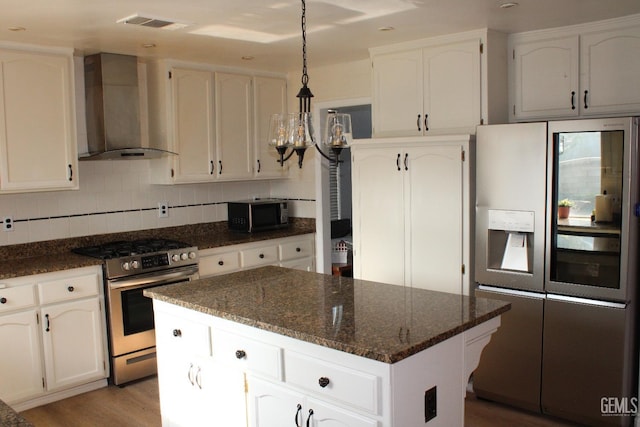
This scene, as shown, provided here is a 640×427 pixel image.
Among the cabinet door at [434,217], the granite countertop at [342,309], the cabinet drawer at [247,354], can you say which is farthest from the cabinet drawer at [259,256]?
Answer: the cabinet drawer at [247,354]

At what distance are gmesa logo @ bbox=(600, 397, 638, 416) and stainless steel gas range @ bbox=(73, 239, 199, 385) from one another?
9.50 feet

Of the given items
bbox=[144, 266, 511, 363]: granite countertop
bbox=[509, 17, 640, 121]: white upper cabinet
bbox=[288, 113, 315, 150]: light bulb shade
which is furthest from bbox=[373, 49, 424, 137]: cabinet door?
bbox=[288, 113, 315, 150]: light bulb shade

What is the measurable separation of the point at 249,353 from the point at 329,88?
3.13 meters

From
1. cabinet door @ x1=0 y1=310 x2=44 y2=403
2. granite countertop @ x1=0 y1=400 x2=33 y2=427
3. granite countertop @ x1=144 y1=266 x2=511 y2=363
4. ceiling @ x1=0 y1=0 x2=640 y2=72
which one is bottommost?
cabinet door @ x1=0 y1=310 x2=44 y2=403

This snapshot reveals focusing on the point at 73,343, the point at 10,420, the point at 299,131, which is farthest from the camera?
the point at 73,343

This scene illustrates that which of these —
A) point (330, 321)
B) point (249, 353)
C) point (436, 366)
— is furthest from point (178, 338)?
point (436, 366)

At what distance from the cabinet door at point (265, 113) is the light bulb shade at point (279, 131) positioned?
249cm

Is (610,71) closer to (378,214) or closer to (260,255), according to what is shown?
(378,214)

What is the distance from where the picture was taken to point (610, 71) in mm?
3551

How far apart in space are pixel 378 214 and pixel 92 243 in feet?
7.30

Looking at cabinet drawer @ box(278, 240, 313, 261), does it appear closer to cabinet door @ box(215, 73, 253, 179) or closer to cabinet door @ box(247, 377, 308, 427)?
cabinet door @ box(215, 73, 253, 179)

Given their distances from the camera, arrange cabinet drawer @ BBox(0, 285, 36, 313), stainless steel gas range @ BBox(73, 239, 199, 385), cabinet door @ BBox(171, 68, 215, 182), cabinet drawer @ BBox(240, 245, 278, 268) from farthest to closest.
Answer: cabinet drawer @ BBox(240, 245, 278, 268) < cabinet door @ BBox(171, 68, 215, 182) < stainless steel gas range @ BBox(73, 239, 199, 385) < cabinet drawer @ BBox(0, 285, 36, 313)

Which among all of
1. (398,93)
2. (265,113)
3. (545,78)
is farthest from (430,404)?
(265,113)

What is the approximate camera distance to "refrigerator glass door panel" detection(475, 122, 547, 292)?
134 inches
